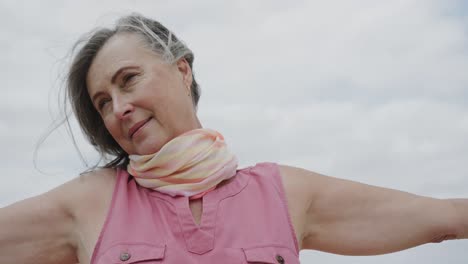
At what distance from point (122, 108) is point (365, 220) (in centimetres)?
109

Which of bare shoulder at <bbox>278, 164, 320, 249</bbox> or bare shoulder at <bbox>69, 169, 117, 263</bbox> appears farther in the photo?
bare shoulder at <bbox>278, 164, 320, 249</bbox>

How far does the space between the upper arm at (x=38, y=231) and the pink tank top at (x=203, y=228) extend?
191 mm

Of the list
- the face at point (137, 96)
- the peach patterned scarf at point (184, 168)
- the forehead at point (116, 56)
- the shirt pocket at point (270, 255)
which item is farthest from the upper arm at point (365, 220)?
the forehead at point (116, 56)

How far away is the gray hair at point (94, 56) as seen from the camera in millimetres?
2656

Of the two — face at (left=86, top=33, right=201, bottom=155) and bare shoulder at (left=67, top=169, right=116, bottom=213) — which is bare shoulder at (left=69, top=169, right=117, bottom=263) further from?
face at (left=86, top=33, right=201, bottom=155)

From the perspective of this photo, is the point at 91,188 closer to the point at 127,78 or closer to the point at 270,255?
the point at 127,78

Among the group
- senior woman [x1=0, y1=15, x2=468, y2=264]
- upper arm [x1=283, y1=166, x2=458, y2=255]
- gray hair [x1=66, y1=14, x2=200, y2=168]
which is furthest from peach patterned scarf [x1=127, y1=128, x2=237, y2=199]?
upper arm [x1=283, y1=166, x2=458, y2=255]

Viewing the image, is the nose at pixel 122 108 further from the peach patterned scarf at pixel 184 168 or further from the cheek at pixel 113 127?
the peach patterned scarf at pixel 184 168

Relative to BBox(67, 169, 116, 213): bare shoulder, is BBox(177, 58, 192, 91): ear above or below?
above

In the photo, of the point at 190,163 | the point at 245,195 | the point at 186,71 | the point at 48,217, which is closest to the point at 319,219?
the point at 245,195

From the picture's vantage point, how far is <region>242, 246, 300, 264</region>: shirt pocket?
230cm

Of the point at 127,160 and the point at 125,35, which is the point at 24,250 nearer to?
the point at 127,160

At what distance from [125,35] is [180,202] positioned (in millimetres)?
749

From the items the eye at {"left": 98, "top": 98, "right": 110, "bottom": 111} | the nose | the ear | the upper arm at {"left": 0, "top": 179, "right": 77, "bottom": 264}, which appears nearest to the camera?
the upper arm at {"left": 0, "top": 179, "right": 77, "bottom": 264}
